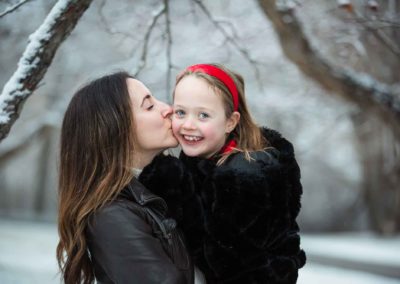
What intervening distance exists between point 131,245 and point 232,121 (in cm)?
103

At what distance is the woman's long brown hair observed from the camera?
2.53m

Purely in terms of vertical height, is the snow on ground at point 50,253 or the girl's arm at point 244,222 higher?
the girl's arm at point 244,222

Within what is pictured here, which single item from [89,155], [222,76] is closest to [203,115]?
[222,76]

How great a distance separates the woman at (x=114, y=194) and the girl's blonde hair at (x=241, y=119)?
0.98 ft

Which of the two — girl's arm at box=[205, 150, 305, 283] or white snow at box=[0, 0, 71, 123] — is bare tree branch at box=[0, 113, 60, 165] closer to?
white snow at box=[0, 0, 71, 123]

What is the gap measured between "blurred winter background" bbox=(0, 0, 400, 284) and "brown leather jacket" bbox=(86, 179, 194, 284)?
2.00 meters

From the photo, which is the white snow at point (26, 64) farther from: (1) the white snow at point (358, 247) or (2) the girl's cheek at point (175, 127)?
(1) the white snow at point (358, 247)

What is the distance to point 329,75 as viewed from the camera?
702cm

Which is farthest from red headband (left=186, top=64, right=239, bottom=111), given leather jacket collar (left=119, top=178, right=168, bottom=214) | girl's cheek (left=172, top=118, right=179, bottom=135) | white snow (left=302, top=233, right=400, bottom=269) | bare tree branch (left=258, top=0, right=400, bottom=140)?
white snow (left=302, top=233, right=400, bottom=269)

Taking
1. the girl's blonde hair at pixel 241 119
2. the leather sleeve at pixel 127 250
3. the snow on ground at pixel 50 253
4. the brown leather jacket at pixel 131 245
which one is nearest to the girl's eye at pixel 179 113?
the girl's blonde hair at pixel 241 119

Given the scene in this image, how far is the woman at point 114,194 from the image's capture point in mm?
2318

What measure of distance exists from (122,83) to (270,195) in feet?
2.91

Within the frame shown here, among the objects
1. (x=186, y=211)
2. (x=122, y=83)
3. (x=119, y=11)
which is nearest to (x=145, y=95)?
(x=122, y=83)

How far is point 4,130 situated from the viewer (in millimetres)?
3445
